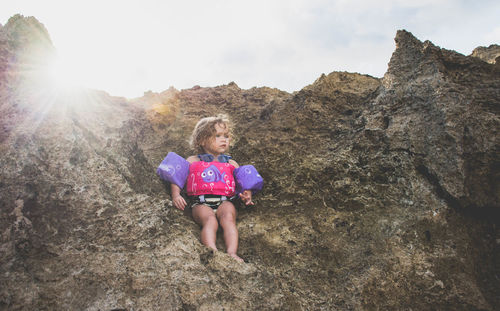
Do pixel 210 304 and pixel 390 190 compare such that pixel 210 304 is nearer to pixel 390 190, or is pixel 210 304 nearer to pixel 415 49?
pixel 390 190

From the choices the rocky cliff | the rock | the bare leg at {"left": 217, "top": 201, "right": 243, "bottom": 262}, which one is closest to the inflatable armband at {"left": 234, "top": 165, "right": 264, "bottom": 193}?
the rocky cliff

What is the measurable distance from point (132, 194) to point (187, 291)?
1.11 meters

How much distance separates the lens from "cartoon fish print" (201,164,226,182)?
3494 millimetres

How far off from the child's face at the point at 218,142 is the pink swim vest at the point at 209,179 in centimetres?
29

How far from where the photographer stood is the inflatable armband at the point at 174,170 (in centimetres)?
334

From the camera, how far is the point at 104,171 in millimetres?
2693

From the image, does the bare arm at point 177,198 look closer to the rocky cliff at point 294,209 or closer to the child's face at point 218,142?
the rocky cliff at point 294,209

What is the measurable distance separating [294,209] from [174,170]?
1.40 meters

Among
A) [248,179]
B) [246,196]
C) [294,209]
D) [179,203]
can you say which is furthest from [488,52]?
[179,203]

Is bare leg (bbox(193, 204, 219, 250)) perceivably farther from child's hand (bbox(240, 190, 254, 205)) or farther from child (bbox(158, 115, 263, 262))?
child's hand (bbox(240, 190, 254, 205))

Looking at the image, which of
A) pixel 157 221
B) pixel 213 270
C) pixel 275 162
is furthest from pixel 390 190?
pixel 157 221

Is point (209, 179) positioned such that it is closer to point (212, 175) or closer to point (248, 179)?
point (212, 175)

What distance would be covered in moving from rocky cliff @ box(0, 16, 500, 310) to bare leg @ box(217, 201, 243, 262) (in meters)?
0.11

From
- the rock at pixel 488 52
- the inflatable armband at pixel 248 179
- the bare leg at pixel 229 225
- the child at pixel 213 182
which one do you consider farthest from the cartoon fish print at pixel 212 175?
the rock at pixel 488 52
